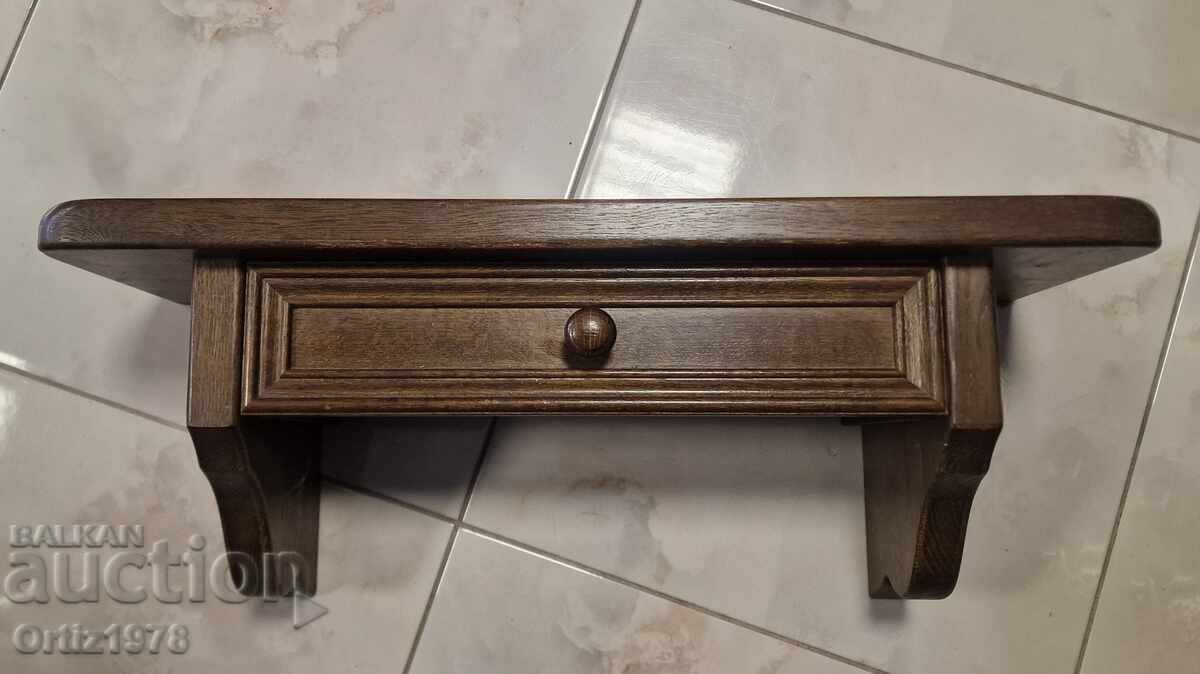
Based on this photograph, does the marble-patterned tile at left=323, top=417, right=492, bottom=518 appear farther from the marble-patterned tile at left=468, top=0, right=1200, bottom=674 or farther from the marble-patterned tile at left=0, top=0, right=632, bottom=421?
the marble-patterned tile at left=0, top=0, right=632, bottom=421

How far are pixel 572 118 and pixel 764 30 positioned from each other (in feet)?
0.68

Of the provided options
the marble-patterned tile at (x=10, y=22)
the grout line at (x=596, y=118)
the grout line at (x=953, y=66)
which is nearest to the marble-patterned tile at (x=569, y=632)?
the grout line at (x=596, y=118)

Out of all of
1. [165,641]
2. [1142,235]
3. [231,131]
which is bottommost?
[165,641]

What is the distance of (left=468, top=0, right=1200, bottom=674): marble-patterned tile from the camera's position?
0.73 m

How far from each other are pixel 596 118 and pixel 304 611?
535 mm

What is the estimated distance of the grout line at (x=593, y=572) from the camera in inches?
28.5

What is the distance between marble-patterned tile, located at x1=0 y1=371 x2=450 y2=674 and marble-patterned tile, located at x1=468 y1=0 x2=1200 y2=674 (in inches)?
3.9

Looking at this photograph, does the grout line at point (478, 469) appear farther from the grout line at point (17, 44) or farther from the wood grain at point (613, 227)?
the grout line at point (17, 44)

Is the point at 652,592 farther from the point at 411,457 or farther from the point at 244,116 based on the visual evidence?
the point at 244,116

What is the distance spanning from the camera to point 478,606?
73 cm

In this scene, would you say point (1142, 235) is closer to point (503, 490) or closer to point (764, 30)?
point (764, 30)

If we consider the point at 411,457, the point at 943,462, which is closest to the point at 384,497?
the point at 411,457

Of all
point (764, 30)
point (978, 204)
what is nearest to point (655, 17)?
point (764, 30)

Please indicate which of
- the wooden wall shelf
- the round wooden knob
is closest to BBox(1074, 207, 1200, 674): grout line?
the wooden wall shelf
